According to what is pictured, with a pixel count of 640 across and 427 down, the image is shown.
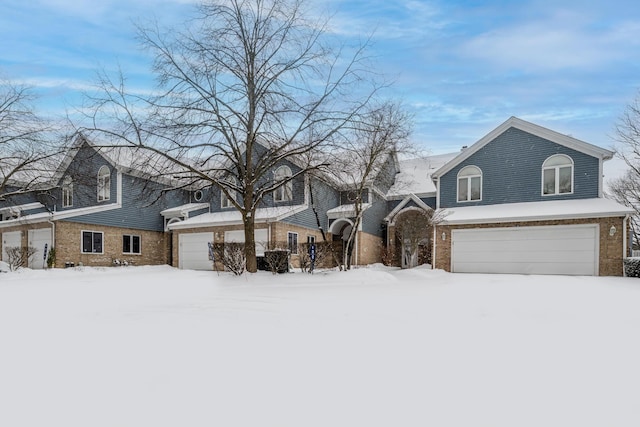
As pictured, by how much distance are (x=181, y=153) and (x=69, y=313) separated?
6532 mm

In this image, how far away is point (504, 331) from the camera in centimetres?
569

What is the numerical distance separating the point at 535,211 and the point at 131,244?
880 inches

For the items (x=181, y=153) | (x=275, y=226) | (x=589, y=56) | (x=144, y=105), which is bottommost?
(x=275, y=226)

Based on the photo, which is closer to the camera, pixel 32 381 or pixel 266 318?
pixel 32 381

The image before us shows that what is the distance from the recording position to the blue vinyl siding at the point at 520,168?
53.7 ft

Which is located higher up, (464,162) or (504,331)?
(464,162)

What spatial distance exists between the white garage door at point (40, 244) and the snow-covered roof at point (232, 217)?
678cm

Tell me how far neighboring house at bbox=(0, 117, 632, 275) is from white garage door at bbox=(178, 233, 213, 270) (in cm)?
6

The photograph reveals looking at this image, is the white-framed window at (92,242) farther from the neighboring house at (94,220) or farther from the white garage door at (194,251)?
the white garage door at (194,251)

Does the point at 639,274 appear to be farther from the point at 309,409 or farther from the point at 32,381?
the point at 32,381

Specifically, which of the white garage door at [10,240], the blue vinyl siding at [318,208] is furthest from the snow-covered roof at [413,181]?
the white garage door at [10,240]

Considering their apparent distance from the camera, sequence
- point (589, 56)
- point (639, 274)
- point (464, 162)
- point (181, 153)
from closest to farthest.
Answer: point (589, 56) < point (181, 153) < point (639, 274) < point (464, 162)

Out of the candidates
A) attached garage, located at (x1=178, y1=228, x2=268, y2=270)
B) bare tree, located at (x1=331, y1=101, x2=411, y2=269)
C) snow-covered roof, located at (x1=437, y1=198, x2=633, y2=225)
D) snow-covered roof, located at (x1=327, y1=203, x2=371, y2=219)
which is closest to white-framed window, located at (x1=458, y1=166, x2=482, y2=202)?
snow-covered roof, located at (x1=437, y1=198, x2=633, y2=225)

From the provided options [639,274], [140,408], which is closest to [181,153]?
[140,408]
